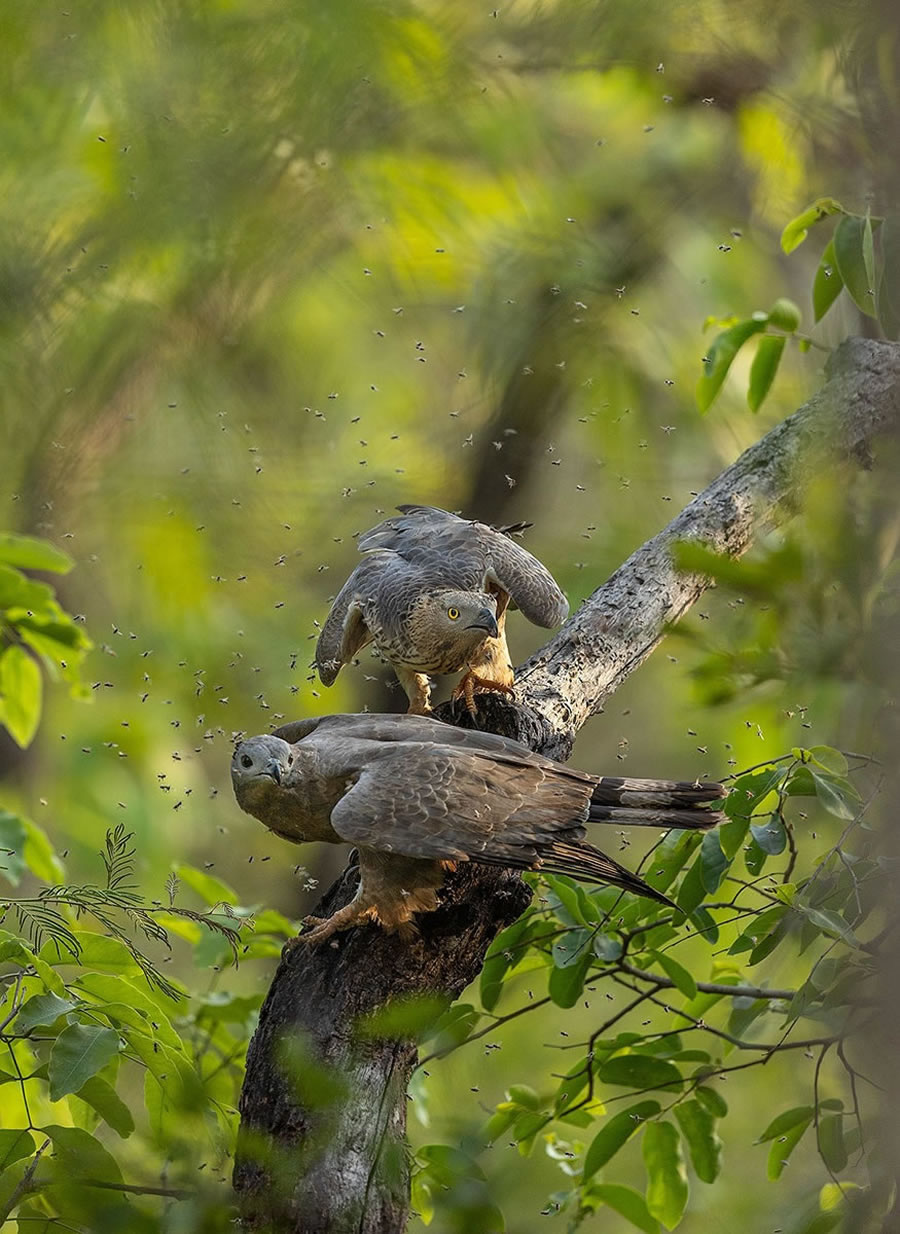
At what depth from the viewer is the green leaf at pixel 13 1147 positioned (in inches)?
86.7

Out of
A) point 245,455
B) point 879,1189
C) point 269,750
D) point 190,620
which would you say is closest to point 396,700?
point 190,620

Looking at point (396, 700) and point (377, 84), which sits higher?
point (377, 84)

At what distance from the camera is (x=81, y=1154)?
2.12 m

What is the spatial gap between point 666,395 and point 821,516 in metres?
5.37

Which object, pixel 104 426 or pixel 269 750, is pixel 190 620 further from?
pixel 269 750

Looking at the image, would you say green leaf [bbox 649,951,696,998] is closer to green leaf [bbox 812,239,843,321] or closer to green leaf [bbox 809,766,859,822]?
green leaf [bbox 809,766,859,822]

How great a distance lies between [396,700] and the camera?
264 inches

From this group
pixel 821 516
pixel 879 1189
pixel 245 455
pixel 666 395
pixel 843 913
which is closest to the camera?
pixel 821 516

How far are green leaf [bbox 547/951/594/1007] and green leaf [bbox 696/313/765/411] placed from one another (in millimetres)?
1777

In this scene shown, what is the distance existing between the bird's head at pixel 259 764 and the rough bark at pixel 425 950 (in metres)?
0.36

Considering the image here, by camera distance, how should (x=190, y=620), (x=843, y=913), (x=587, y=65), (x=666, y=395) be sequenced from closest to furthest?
(x=843, y=913) < (x=587, y=65) < (x=190, y=620) < (x=666, y=395)

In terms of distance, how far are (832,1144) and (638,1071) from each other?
0.47m

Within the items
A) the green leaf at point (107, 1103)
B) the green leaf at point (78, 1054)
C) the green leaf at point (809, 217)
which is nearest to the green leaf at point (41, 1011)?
the green leaf at point (78, 1054)

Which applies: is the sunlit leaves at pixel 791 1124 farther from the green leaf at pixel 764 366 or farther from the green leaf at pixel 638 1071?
the green leaf at pixel 764 366
